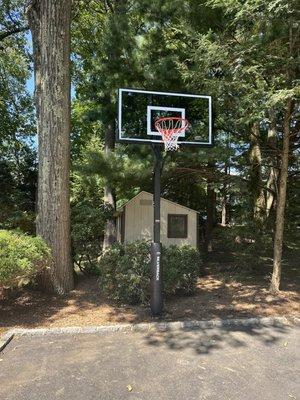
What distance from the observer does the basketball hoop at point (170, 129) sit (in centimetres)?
603

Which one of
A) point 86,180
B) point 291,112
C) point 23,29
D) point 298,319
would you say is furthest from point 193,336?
point 23,29

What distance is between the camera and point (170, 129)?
20.4ft

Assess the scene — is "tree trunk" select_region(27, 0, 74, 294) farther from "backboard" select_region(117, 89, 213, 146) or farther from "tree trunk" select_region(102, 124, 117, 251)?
"tree trunk" select_region(102, 124, 117, 251)

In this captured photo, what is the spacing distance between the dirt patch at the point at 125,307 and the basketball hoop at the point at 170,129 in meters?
2.62

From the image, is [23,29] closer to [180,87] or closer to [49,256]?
[180,87]

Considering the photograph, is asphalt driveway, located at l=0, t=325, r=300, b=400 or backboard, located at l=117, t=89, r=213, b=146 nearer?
asphalt driveway, located at l=0, t=325, r=300, b=400

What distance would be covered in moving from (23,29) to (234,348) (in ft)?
43.0

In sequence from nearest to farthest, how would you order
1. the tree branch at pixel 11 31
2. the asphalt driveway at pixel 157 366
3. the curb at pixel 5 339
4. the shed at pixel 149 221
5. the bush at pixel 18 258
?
1. the asphalt driveway at pixel 157 366
2. the curb at pixel 5 339
3. the bush at pixel 18 258
4. the shed at pixel 149 221
5. the tree branch at pixel 11 31

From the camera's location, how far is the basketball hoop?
6026 millimetres

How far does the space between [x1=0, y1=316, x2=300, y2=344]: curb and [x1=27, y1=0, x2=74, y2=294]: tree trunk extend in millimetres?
2060

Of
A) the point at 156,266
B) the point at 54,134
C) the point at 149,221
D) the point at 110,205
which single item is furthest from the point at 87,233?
the point at 156,266

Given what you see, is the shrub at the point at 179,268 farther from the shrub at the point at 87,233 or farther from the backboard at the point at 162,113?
the shrub at the point at 87,233

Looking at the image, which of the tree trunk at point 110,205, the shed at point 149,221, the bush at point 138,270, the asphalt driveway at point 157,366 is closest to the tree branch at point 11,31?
the tree trunk at point 110,205

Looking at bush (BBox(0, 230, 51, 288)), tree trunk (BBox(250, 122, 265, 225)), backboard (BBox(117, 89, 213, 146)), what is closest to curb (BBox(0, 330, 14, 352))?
bush (BBox(0, 230, 51, 288))
